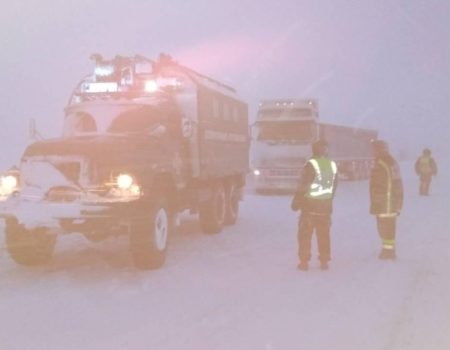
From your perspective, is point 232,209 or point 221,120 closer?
point 221,120

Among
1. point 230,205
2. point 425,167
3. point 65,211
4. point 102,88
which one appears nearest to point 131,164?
point 65,211

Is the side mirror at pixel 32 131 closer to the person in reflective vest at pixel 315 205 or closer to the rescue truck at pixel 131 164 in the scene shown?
the rescue truck at pixel 131 164

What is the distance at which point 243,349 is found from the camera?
519cm

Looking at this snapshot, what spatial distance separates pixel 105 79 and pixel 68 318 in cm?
596

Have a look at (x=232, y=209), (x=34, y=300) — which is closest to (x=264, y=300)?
(x=34, y=300)

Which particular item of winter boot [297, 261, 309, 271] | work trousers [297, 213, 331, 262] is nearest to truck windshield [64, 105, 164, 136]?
work trousers [297, 213, 331, 262]

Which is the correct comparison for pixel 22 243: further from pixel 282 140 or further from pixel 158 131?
pixel 282 140

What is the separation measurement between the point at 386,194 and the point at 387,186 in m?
0.12

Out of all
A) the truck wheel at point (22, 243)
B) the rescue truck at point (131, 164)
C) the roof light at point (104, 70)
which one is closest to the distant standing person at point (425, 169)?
the rescue truck at point (131, 164)

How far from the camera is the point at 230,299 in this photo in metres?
6.99

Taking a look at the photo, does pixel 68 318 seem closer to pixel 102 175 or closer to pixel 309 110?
pixel 102 175

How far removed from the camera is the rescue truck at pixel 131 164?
26.7ft

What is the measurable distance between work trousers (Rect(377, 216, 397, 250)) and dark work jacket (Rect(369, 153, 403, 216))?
90 mm

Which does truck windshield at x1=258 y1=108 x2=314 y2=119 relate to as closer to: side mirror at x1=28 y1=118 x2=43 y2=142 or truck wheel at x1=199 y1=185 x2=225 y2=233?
truck wheel at x1=199 y1=185 x2=225 y2=233
